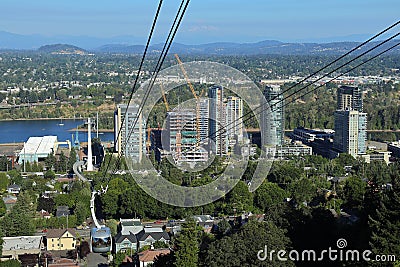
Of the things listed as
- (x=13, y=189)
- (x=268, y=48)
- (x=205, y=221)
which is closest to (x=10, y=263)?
(x=205, y=221)

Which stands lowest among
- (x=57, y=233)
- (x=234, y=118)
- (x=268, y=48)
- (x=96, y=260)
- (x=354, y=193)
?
(x=96, y=260)

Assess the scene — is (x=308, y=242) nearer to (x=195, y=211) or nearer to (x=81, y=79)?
(x=195, y=211)

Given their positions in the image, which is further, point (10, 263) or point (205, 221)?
point (205, 221)

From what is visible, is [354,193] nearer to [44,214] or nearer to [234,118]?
[44,214]

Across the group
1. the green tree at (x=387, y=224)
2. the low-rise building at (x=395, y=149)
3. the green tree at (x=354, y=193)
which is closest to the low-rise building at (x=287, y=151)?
the low-rise building at (x=395, y=149)

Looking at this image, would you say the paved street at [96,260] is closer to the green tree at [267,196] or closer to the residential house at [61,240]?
the residential house at [61,240]

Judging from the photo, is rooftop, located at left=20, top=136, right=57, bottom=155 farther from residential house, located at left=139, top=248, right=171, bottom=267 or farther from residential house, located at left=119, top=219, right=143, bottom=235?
residential house, located at left=139, top=248, right=171, bottom=267

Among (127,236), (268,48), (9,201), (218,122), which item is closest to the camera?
(127,236)

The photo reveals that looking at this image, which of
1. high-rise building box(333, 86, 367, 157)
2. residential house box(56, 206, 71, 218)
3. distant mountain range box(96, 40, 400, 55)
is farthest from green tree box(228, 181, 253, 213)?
distant mountain range box(96, 40, 400, 55)
